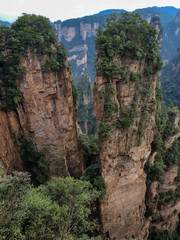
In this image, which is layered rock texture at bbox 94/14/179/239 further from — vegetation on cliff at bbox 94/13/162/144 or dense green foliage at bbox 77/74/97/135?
dense green foliage at bbox 77/74/97/135

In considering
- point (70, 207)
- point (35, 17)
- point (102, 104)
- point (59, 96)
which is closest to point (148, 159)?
point (102, 104)

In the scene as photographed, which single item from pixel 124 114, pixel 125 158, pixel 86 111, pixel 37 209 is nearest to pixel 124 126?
pixel 124 114

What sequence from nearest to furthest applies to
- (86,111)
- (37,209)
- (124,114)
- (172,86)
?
1. (37,209)
2. (124,114)
3. (86,111)
4. (172,86)

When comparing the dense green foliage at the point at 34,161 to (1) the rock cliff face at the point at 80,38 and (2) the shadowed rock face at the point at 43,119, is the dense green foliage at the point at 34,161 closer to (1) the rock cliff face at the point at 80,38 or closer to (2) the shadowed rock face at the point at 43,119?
(2) the shadowed rock face at the point at 43,119

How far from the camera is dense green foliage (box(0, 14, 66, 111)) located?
1552 centimetres

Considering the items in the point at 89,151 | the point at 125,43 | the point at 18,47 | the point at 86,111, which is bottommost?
the point at 86,111

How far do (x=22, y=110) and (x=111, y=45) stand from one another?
942 centimetres

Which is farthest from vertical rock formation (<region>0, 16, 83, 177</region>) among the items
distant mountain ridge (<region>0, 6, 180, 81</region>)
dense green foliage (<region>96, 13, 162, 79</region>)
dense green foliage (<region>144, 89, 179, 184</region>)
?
distant mountain ridge (<region>0, 6, 180, 81</region>)

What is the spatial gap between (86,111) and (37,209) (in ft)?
134

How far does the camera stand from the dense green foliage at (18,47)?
1552cm

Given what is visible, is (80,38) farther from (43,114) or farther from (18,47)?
(43,114)

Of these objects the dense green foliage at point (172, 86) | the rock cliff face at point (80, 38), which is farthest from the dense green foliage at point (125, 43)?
the rock cliff face at point (80, 38)

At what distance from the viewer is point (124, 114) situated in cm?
1434

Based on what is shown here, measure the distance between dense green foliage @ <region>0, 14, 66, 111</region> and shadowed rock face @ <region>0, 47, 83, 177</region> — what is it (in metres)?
0.45
